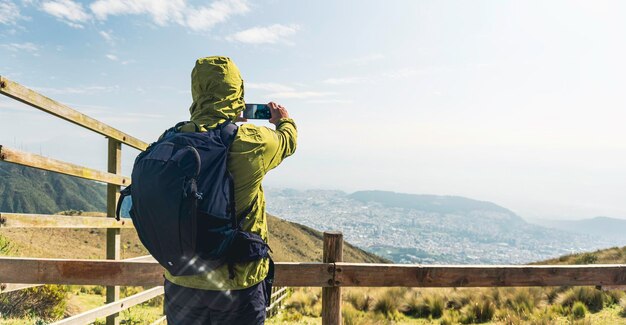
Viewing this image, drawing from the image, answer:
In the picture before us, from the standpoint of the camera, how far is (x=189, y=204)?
2.07 meters

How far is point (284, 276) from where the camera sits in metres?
3.49

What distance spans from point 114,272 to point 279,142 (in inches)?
77.8

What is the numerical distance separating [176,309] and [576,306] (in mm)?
7834

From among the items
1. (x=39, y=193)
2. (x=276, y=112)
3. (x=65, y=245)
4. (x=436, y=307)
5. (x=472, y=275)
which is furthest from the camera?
(x=39, y=193)

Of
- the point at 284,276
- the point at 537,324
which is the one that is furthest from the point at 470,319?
the point at 284,276

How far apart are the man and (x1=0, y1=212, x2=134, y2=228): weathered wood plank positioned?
1327mm

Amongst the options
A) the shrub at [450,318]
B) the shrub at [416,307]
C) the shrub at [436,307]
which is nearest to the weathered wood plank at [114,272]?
the shrub at [450,318]

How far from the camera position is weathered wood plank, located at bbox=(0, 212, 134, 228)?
2977 millimetres

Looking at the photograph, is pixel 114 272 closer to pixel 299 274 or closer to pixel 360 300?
pixel 299 274

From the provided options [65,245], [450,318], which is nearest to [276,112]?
[450,318]

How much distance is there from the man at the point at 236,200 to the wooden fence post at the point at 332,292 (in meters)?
1.11

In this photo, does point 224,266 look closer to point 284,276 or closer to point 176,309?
point 176,309

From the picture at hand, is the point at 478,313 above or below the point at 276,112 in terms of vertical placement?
below

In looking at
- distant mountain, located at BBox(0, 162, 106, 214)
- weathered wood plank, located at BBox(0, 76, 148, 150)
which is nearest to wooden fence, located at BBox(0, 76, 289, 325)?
weathered wood plank, located at BBox(0, 76, 148, 150)
